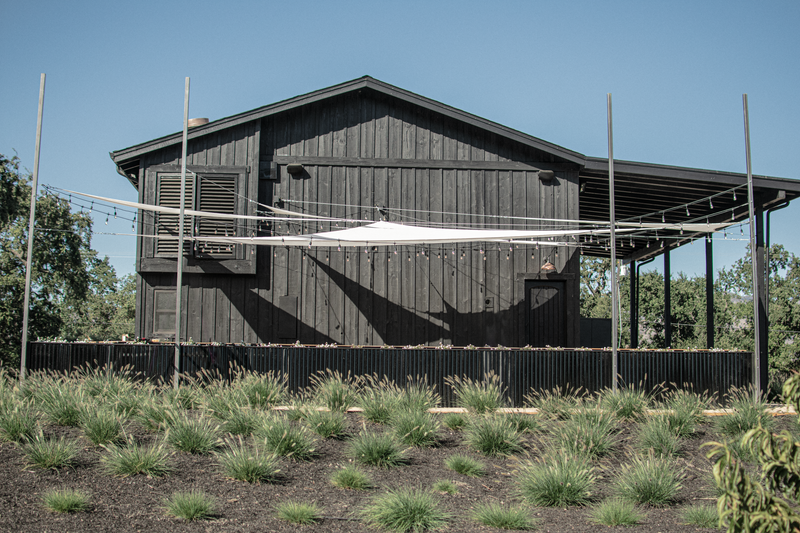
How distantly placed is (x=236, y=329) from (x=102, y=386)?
13.5 feet

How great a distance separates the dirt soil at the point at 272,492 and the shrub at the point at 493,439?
0.47 ft

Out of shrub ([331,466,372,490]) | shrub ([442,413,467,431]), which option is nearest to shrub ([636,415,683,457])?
shrub ([442,413,467,431])

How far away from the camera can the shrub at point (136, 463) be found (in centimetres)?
652

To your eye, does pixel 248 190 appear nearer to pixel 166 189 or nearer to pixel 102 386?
pixel 166 189

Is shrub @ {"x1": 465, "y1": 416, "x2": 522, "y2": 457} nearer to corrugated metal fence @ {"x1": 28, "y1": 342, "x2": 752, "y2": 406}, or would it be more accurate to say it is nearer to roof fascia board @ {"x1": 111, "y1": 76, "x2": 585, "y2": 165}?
corrugated metal fence @ {"x1": 28, "y1": 342, "x2": 752, "y2": 406}

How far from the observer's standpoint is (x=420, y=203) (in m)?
13.5

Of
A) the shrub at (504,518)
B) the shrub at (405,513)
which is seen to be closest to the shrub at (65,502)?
the shrub at (405,513)

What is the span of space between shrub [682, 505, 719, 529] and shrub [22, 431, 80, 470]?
19.9 feet

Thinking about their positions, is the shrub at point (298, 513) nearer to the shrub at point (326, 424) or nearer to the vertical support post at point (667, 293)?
the shrub at point (326, 424)

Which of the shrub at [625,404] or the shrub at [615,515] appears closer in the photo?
the shrub at [615,515]

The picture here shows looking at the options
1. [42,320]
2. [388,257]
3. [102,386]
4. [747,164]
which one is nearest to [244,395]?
[102,386]

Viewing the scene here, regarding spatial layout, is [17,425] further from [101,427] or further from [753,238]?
[753,238]

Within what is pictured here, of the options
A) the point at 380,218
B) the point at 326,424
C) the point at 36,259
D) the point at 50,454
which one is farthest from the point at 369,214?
the point at 36,259

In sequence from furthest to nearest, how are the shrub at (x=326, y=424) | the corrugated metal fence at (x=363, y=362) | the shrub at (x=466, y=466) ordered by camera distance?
the corrugated metal fence at (x=363, y=362), the shrub at (x=326, y=424), the shrub at (x=466, y=466)
